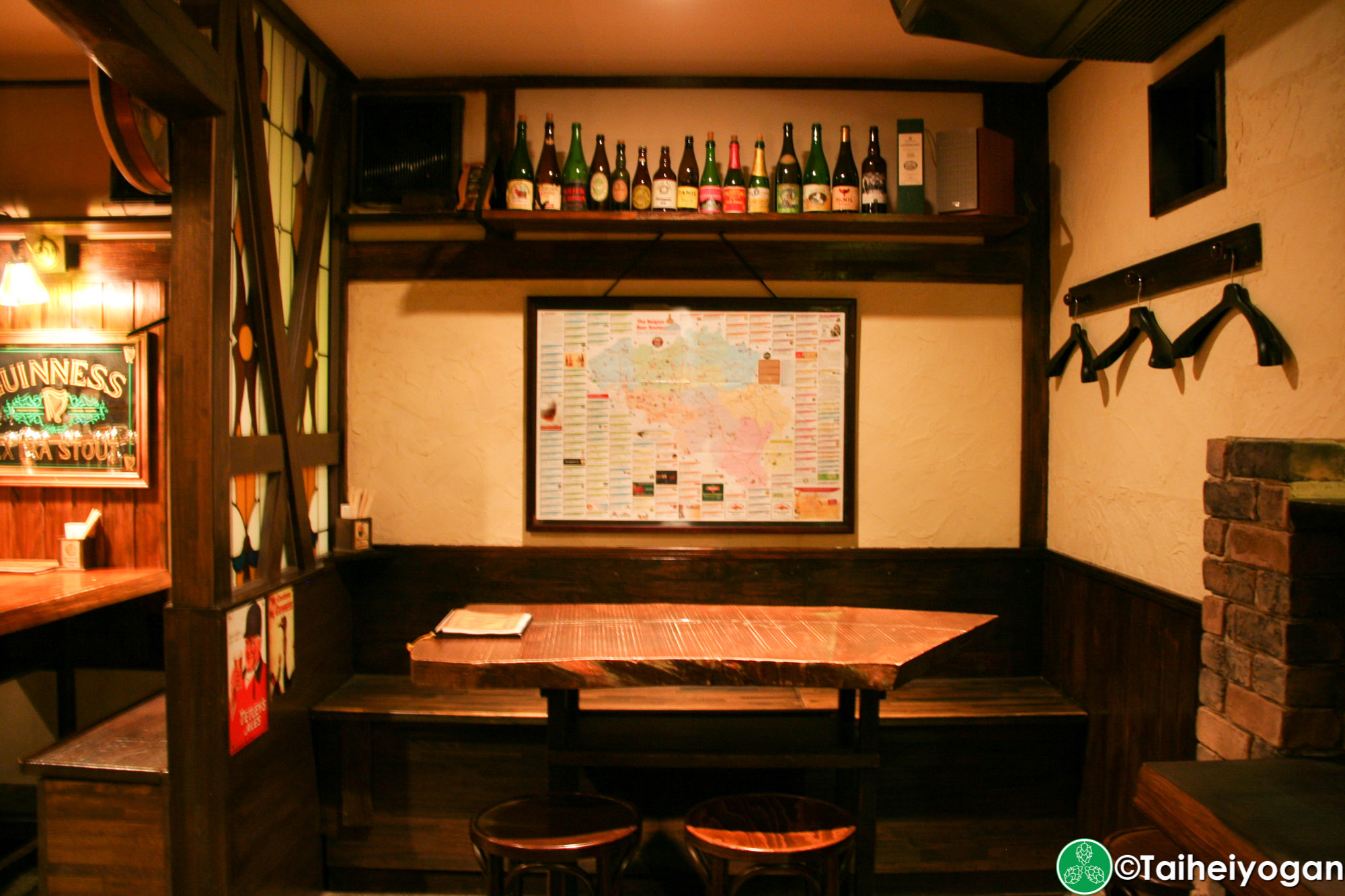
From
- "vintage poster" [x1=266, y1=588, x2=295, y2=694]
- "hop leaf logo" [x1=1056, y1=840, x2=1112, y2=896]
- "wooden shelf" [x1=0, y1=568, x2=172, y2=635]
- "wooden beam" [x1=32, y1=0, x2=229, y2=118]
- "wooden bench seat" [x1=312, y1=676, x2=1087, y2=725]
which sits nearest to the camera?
"wooden beam" [x1=32, y1=0, x2=229, y2=118]

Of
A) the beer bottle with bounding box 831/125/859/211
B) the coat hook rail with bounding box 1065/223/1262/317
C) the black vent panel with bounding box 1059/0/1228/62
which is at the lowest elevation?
the coat hook rail with bounding box 1065/223/1262/317

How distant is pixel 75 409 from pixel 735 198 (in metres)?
2.84

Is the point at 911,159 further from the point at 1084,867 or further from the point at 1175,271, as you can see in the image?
the point at 1084,867

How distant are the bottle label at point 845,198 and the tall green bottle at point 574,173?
98 centimetres

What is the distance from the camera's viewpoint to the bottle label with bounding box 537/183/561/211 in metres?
3.02

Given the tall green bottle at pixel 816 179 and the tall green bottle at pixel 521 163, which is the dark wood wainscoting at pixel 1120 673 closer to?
the tall green bottle at pixel 816 179

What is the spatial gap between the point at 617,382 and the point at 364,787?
1.81m

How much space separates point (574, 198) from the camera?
10.00 ft

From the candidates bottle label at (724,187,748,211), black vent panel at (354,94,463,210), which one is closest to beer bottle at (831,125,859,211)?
bottle label at (724,187,748,211)

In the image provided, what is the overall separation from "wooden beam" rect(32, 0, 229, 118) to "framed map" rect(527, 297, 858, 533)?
1.37 m

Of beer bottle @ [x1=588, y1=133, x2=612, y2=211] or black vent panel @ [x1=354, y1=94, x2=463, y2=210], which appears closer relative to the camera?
beer bottle @ [x1=588, y1=133, x2=612, y2=211]

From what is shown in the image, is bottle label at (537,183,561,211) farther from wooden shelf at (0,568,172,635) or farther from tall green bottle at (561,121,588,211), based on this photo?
wooden shelf at (0,568,172,635)

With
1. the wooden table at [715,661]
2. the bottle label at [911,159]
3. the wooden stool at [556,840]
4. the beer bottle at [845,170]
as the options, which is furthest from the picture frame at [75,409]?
the bottle label at [911,159]

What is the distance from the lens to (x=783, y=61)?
124 inches
